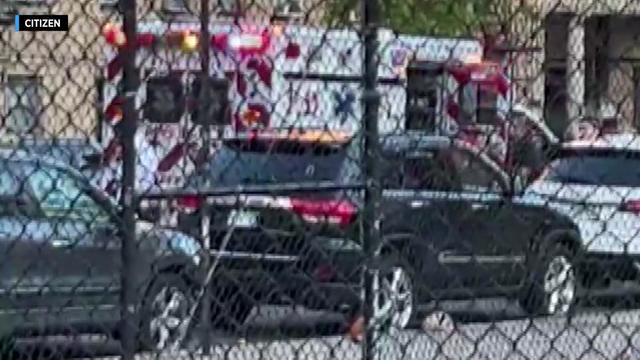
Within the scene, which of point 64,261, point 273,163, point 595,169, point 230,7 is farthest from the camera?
point 595,169

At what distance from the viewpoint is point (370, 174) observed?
3590mm

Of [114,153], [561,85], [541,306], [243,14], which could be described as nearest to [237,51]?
[243,14]

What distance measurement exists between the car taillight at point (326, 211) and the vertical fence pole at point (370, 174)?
0.06 metres

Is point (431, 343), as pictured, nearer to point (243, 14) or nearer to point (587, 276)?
point (587, 276)

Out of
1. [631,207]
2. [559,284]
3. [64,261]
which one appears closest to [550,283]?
[559,284]

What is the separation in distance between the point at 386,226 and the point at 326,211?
196 millimetres

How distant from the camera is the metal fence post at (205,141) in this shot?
3.44 meters

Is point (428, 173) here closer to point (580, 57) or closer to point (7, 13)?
point (580, 57)

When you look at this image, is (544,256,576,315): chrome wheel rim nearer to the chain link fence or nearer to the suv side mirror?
the chain link fence

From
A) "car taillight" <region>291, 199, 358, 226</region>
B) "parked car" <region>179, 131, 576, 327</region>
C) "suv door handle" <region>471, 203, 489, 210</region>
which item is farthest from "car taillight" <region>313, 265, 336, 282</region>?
"suv door handle" <region>471, 203, 489, 210</region>

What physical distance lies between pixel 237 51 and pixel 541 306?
1076mm

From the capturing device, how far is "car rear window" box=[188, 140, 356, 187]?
3.58 m

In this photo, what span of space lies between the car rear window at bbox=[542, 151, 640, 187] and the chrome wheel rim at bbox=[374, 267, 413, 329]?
1.45 feet

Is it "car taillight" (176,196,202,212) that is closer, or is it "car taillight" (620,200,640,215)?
"car taillight" (176,196,202,212)
